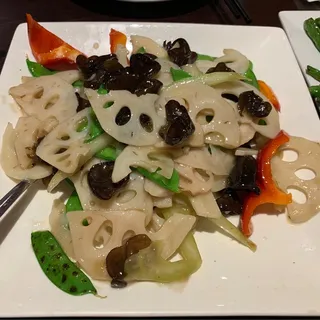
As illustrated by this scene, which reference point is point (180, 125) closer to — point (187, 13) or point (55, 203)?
point (55, 203)

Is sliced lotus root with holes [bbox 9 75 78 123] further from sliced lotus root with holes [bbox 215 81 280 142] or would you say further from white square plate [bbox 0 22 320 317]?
sliced lotus root with holes [bbox 215 81 280 142]

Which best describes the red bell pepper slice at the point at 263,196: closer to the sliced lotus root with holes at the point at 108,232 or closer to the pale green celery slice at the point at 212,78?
the sliced lotus root with holes at the point at 108,232

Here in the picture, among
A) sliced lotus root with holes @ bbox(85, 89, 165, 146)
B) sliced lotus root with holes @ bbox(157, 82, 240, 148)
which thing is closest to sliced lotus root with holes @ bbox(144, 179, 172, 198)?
sliced lotus root with holes @ bbox(85, 89, 165, 146)

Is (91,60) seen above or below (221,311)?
above

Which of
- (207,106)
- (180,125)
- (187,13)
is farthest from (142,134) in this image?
(187,13)

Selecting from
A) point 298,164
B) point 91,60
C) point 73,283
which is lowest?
point 73,283

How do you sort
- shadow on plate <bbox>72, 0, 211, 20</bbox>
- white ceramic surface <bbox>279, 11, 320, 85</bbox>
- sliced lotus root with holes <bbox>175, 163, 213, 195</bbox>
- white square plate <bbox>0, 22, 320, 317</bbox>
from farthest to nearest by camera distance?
shadow on plate <bbox>72, 0, 211, 20</bbox> → white ceramic surface <bbox>279, 11, 320, 85</bbox> → sliced lotus root with holes <bbox>175, 163, 213, 195</bbox> → white square plate <bbox>0, 22, 320, 317</bbox>

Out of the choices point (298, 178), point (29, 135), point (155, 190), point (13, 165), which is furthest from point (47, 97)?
point (298, 178)
